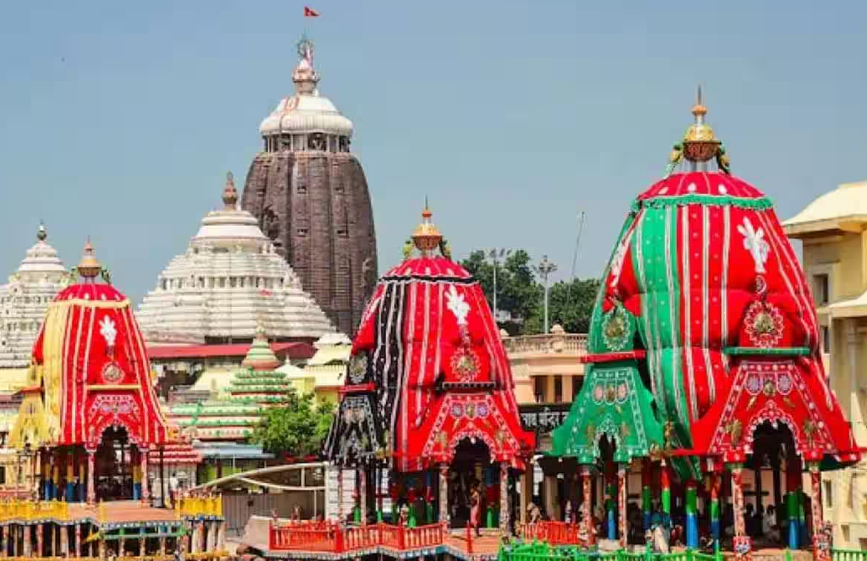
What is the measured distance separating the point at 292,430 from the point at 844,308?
134 ft

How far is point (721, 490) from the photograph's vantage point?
38188mm

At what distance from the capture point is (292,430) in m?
85.6

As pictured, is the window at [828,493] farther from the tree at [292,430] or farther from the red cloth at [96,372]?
the tree at [292,430]

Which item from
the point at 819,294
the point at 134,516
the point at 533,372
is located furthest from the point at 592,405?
the point at 533,372

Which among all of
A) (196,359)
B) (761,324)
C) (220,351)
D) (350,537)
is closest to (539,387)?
(350,537)

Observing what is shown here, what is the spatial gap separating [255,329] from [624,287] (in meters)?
82.0

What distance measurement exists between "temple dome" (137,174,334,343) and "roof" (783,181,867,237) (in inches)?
2818

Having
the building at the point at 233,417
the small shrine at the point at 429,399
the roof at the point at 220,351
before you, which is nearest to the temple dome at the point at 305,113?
the roof at the point at 220,351

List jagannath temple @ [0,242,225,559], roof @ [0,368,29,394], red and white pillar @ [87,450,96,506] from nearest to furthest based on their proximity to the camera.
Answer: jagannath temple @ [0,242,225,559]
red and white pillar @ [87,450,96,506]
roof @ [0,368,29,394]

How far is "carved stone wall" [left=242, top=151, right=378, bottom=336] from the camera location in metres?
131

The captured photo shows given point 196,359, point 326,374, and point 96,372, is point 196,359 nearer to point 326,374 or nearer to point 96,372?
point 326,374

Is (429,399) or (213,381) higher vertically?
(213,381)

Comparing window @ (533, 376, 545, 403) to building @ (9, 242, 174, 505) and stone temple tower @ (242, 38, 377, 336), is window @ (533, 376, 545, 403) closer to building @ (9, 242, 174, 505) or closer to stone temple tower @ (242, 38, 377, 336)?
building @ (9, 242, 174, 505)

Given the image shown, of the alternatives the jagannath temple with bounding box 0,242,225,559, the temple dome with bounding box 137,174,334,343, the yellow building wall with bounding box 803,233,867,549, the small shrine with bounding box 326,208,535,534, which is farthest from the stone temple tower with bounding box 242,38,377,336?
the yellow building wall with bounding box 803,233,867,549
